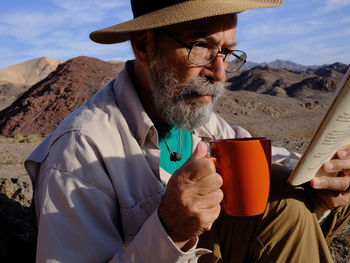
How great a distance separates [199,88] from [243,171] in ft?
2.08

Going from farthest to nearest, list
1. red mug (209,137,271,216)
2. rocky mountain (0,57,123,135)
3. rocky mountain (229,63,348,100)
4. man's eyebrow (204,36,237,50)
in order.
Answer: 1. rocky mountain (229,63,348,100)
2. rocky mountain (0,57,123,135)
3. man's eyebrow (204,36,237,50)
4. red mug (209,137,271,216)

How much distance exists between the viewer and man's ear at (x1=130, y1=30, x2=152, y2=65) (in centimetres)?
198

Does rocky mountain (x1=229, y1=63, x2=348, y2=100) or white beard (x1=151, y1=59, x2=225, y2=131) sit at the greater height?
white beard (x1=151, y1=59, x2=225, y2=131)

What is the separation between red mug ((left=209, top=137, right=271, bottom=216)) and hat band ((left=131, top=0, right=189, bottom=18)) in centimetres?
81

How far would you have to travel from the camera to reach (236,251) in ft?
5.37

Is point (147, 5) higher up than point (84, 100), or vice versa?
point (147, 5)

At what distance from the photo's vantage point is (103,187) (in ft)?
5.07

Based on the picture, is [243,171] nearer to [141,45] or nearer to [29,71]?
[141,45]

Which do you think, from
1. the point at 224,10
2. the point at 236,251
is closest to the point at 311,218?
the point at 236,251

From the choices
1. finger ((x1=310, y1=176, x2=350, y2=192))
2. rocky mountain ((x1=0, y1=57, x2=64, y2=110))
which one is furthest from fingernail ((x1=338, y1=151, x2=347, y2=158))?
rocky mountain ((x1=0, y1=57, x2=64, y2=110))

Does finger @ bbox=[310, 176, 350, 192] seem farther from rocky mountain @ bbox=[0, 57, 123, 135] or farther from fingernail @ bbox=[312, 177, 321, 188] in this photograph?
rocky mountain @ bbox=[0, 57, 123, 135]

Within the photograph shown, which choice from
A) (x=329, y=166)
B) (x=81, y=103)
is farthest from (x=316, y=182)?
(x=81, y=103)

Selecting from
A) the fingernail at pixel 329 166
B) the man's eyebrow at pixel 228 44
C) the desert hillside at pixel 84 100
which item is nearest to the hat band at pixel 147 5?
the man's eyebrow at pixel 228 44

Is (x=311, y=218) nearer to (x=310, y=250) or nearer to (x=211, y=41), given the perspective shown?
(x=310, y=250)
